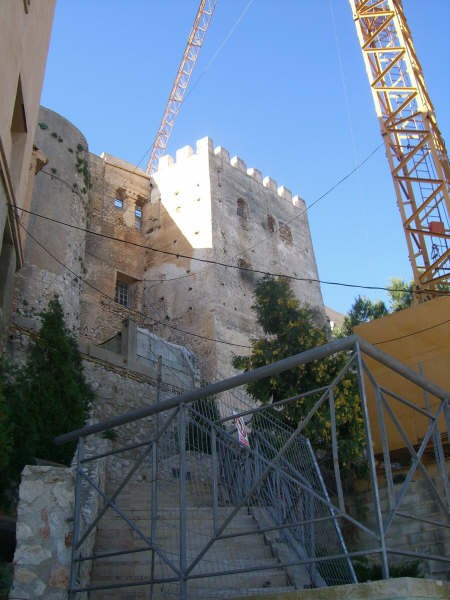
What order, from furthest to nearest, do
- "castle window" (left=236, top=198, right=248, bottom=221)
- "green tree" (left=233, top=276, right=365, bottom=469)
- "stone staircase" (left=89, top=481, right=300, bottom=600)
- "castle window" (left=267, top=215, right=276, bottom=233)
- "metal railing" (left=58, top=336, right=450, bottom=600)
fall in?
"castle window" (left=267, top=215, right=276, bottom=233)
"castle window" (left=236, top=198, right=248, bottom=221)
"green tree" (left=233, top=276, right=365, bottom=469)
"stone staircase" (left=89, top=481, right=300, bottom=600)
"metal railing" (left=58, top=336, right=450, bottom=600)

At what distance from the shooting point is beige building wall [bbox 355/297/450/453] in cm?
1310

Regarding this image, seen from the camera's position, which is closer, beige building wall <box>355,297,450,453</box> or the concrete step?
the concrete step

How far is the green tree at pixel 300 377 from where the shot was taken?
12.0 m

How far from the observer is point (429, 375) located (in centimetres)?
1377

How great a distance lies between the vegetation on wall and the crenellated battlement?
51.7 feet

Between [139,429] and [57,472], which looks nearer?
[57,472]

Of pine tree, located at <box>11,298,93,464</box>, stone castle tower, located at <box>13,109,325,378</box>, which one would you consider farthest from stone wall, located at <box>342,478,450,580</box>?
stone castle tower, located at <box>13,109,325,378</box>

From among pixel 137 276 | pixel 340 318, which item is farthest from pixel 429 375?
pixel 340 318

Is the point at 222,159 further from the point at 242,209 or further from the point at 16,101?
the point at 16,101

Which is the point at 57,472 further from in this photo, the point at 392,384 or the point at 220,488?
the point at 392,384

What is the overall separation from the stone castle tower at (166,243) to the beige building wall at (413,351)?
7.98 meters

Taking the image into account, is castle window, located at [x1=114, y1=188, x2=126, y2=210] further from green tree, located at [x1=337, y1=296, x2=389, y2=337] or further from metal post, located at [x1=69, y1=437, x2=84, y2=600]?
metal post, located at [x1=69, y1=437, x2=84, y2=600]

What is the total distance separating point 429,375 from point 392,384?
30.4 inches

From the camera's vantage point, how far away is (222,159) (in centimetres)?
2827
